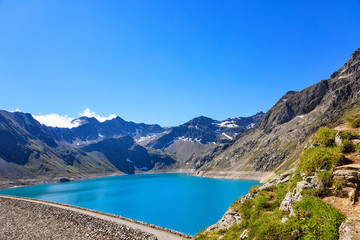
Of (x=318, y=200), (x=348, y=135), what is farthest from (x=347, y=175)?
(x=348, y=135)

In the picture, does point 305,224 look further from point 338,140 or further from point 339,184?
point 338,140

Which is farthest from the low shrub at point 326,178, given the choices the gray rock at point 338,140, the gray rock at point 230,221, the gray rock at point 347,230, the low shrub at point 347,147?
the gray rock at point 230,221

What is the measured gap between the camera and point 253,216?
16203mm

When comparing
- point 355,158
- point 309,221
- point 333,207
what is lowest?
point 309,221

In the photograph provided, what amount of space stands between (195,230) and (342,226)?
154 feet

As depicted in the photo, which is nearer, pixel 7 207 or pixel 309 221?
pixel 309 221

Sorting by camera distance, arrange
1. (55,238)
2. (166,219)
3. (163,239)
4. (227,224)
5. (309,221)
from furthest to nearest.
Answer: (166,219)
(55,238)
(163,239)
(227,224)
(309,221)

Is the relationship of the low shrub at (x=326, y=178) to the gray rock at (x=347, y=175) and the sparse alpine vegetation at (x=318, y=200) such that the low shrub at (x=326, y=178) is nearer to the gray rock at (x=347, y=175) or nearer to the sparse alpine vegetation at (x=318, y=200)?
the sparse alpine vegetation at (x=318, y=200)

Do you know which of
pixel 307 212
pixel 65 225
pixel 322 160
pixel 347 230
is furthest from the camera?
pixel 65 225

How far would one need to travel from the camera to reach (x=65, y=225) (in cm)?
4428

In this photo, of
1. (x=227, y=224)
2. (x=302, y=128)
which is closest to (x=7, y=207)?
(x=227, y=224)

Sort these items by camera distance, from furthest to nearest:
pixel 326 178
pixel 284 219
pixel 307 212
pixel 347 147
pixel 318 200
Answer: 1. pixel 347 147
2. pixel 326 178
3. pixel 284 219
4. pixel 318 200
5. pixel 307 212

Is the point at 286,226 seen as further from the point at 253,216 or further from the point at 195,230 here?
the point at 195,230

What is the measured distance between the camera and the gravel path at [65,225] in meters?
32.8
